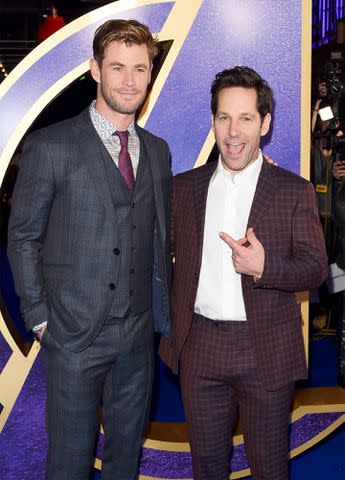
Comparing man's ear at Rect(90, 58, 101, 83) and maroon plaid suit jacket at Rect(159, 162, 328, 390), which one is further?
man's ear at Rect(90, 58, 101, 83)

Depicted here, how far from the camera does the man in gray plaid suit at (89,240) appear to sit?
222 cm

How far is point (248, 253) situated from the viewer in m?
2.07

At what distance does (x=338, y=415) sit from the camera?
314 cm

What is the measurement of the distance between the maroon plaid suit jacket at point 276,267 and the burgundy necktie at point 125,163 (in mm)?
224

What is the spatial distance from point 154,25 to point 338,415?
189 centimetres

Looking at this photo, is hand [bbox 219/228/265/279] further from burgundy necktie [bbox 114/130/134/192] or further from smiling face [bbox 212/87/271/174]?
burgundy necktie [bbox 114/130/134/192]

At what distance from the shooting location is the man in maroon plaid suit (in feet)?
7.14

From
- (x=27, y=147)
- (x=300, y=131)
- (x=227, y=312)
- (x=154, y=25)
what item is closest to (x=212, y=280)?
(x=227, y=312)

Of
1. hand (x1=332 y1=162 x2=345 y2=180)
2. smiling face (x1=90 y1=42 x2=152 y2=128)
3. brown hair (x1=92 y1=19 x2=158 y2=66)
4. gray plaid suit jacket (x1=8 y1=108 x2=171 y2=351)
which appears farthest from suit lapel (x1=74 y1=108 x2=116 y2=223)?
hand (x1=332 y1=162 x2=345 y2=180)

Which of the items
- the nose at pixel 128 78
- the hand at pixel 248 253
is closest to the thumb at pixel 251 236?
the hand at pixel 248 253

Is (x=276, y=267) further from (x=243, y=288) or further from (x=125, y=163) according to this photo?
(x=125, y=163)

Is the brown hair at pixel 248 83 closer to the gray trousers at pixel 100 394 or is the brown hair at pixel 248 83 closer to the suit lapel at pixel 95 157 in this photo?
the suit lapel at pixel 95 157

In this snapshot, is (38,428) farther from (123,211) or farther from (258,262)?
(258,262)

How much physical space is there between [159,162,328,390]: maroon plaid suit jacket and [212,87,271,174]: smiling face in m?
0.11
